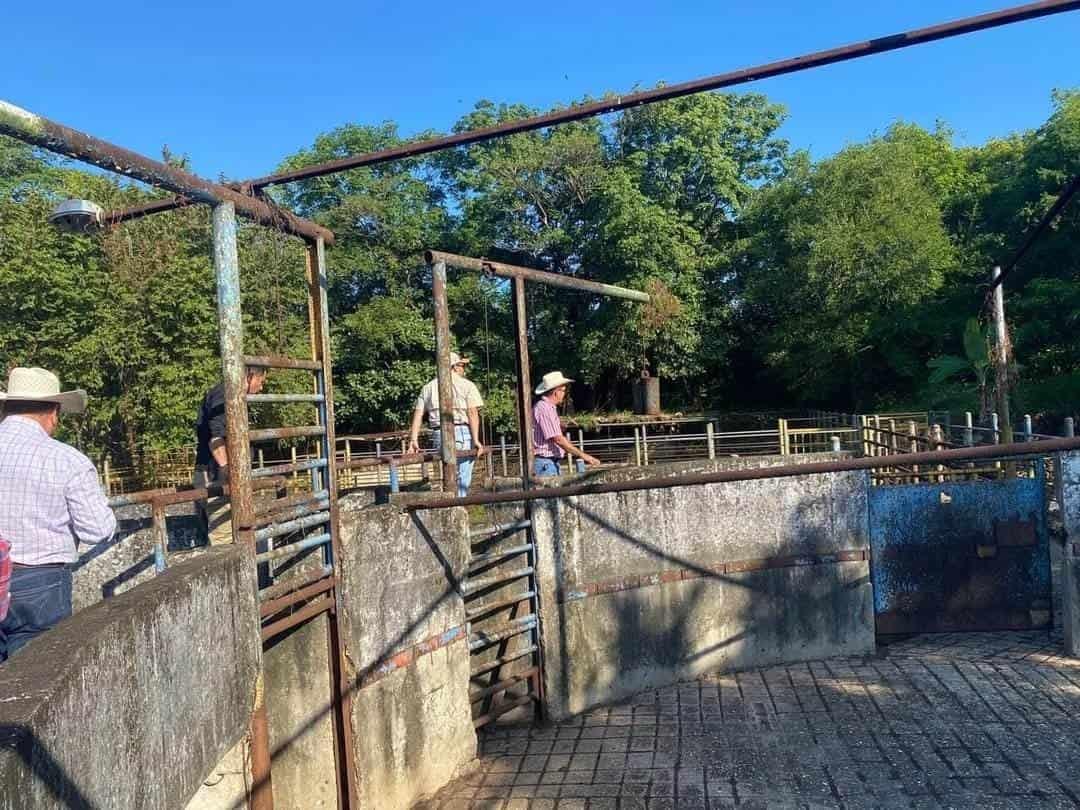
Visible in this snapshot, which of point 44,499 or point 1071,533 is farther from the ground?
point 44,499

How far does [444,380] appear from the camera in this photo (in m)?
5.86

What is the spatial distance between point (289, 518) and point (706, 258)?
2780cm

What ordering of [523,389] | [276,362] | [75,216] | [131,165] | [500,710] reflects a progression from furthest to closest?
[523,389] → [500,710] → [276,362] → [75,216] → [131,165]

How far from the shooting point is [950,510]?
8.14 m

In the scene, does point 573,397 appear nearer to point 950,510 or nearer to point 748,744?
point 950,510

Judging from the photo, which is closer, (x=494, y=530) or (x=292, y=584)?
(x=292, y=584)

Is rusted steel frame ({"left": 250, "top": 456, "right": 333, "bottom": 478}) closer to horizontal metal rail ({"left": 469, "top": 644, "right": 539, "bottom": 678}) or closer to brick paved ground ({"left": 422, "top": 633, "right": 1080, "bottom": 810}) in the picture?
horizontal metal rail ({"left": 469, "top": 644, "right": 539, "bottom": 678})

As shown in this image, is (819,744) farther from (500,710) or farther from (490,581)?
(490,581)

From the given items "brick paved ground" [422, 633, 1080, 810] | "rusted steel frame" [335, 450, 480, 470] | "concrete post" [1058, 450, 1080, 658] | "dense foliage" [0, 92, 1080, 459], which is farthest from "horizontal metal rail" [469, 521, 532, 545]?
"dense foliage" [0, 92, 1080, 459]

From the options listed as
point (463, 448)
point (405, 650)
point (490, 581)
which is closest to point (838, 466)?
point (405, 650)

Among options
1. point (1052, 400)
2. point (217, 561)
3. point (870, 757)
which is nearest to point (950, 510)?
point (870, 757)

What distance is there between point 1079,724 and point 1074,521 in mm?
2017

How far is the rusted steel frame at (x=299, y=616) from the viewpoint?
164 inches

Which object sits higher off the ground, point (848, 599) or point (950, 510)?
point (950, 510)
